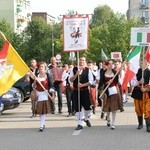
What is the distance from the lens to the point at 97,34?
64.2 metres

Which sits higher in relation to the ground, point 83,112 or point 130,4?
point 130,4

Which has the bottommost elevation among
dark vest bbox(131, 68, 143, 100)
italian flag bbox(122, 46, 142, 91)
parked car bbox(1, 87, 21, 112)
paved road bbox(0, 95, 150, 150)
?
paved road bbox(0, 95, 150, 150)

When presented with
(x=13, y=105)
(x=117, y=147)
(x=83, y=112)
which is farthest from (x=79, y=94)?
(x=13, y=105)

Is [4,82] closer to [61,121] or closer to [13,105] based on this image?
[61,121]

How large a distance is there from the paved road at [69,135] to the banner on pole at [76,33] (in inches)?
85.1

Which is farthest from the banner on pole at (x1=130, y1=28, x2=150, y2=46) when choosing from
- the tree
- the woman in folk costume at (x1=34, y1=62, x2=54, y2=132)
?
Answer: the tree

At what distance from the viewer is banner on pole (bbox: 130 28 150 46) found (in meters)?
13.5

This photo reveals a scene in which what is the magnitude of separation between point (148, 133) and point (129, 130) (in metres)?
0.71

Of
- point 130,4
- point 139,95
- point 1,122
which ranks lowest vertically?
point 1,122

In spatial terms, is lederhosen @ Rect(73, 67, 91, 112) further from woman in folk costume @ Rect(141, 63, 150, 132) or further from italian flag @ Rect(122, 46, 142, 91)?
woman in folk costume @ Rect(141, 63, 150, 132)

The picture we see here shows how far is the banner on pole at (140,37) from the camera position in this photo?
13.5m

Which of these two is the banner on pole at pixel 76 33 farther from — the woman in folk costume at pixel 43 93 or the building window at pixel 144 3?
the building window at pixel 144 3

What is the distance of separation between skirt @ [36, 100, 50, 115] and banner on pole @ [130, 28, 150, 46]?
272cm

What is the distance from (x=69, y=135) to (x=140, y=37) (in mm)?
3254
